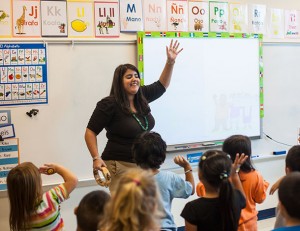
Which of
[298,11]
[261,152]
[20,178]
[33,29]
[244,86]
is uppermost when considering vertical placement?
[298,11]

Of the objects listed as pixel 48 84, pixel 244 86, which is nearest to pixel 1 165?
pixel 48 84

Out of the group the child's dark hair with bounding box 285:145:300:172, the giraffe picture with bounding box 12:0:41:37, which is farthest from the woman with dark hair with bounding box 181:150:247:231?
the giraffe picture with bounding box 12:0:41:37

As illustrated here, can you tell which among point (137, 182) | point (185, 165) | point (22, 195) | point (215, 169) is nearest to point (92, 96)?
point (185, 165)

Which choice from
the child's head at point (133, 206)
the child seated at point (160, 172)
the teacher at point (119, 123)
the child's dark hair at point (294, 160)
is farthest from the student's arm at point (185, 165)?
the child's head at point (133, 206)

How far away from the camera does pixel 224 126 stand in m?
3.55

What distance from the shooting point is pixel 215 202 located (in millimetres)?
1754

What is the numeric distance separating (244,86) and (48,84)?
5.64 feet

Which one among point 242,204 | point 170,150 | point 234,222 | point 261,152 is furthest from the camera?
point 261,152

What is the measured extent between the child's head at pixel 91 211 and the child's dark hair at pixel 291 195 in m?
0.66

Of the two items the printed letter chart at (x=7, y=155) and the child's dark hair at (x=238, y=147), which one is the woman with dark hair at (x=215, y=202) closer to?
the child's dark hair at (x=238, y=147)

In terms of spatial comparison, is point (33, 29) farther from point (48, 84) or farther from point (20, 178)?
point (20, 178)

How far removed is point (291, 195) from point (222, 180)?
322 millimetres

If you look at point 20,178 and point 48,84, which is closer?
point 20,178

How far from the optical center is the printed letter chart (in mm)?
2746
